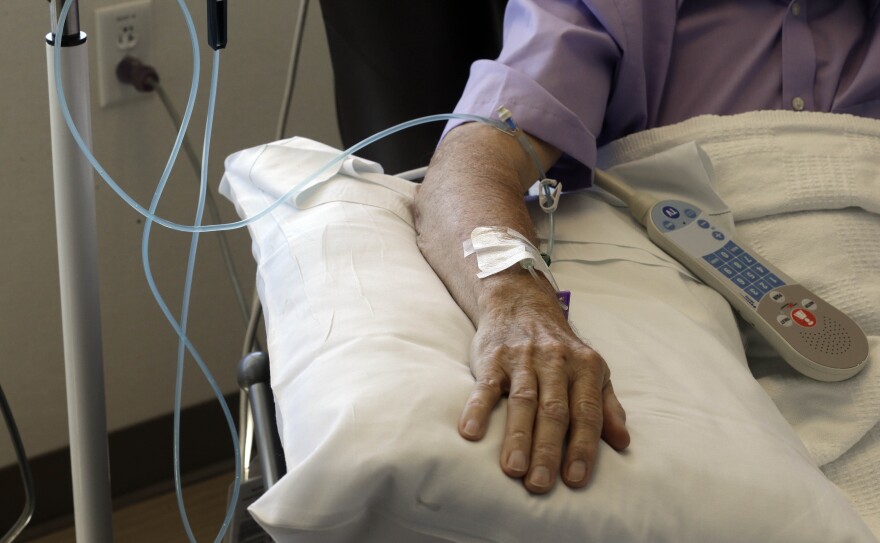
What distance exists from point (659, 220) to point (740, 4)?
343mm

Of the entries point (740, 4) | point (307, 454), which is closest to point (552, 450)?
point (307, 454)

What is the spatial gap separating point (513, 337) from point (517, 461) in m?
0.14

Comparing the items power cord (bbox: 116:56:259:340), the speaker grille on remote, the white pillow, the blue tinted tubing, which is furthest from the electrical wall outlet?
the speaker grille on remote

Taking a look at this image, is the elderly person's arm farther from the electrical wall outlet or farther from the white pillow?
the electrical wall outlet

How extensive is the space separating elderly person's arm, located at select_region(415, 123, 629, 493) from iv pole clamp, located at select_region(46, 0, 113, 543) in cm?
29

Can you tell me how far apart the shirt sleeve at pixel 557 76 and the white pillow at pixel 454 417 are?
0.60ft

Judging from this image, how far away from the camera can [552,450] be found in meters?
0.65

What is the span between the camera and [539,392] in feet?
2.30

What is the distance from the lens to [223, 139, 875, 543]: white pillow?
0.61 meters

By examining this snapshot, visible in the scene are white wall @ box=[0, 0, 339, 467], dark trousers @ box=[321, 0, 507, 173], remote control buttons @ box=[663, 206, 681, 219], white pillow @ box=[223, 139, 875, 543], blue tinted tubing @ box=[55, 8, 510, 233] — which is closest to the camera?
white pillow @ box=[223, 139, 875, 543]

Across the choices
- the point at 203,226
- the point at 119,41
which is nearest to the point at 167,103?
the point at 119,41

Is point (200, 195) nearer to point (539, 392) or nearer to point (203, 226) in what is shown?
point (203, 226)

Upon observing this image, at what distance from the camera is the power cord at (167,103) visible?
152 cm

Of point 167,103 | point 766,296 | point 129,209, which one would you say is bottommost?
point 129,209
